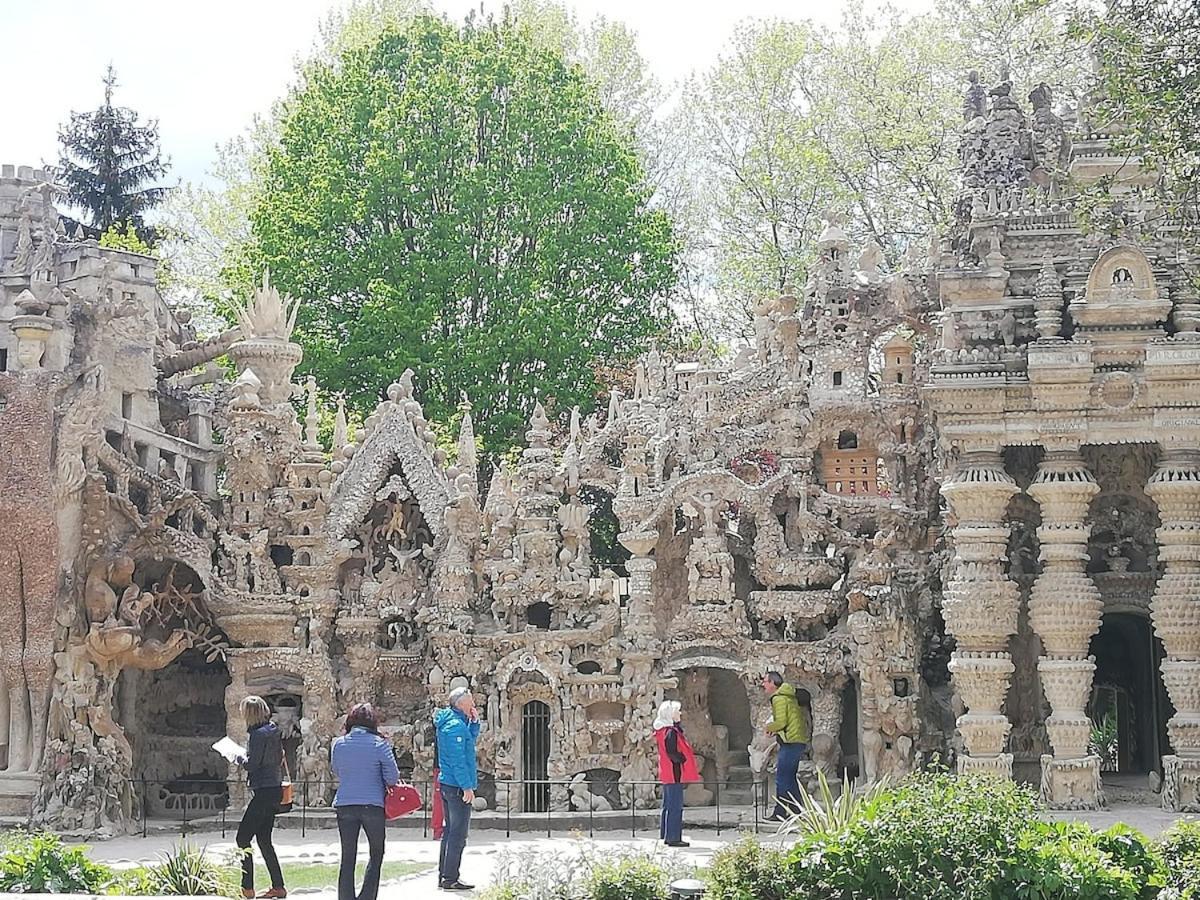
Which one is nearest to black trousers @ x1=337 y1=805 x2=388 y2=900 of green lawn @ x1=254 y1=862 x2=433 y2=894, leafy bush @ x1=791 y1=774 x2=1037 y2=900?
green lawn @ x1=254 y1=862 x2=433 y2=894

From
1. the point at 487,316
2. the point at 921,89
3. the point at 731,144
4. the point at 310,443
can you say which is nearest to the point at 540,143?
the point at 487,316

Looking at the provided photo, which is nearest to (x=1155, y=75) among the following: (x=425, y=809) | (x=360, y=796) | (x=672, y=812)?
(x=672, y=812)

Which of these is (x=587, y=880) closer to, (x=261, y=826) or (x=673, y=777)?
(x=261, y=826)

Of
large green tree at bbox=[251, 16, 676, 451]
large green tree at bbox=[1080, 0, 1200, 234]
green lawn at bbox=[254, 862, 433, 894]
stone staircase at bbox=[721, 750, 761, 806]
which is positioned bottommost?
green lawn at bbox=[254, 862, 433, 894]

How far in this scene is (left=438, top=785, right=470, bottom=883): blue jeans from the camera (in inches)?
530

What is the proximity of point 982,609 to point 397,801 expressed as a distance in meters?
8.02

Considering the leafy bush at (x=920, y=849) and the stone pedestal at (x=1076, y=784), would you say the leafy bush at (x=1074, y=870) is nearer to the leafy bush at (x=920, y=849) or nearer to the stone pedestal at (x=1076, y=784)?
the leafy bush at (x=920, y=849)

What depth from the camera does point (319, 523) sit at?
2191 cm

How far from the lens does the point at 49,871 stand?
12320 mm

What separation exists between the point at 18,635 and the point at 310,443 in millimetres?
4579

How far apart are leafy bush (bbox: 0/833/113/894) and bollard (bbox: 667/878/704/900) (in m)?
4.25

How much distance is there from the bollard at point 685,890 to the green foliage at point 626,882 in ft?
0.32

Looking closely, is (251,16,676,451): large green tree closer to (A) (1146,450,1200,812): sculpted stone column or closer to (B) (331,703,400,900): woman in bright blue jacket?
(A) (1146,450,1200,812): sculpted stone column

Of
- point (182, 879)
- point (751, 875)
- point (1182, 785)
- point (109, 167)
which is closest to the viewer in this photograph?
point (751, 875)
